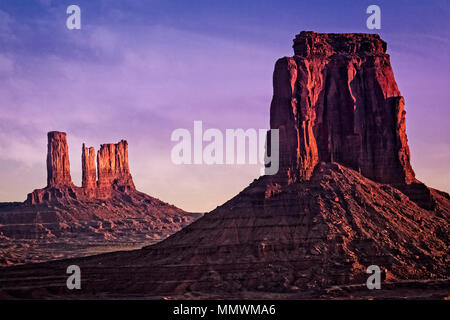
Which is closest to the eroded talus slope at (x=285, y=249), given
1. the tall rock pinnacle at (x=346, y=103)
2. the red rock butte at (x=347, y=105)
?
the red rock butte at (x=347, y=105)

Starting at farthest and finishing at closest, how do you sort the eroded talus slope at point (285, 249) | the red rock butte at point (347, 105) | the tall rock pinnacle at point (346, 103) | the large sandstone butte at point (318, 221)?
the tall rock pinnacle at point (346, 103) → the red rock butte at point (347, 105) → the eroded talus slope at point (285, 249) → the large sandstone butte at point (318, 221)

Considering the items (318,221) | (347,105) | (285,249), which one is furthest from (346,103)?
(285,249)

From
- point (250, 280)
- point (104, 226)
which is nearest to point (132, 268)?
point (250, 280)

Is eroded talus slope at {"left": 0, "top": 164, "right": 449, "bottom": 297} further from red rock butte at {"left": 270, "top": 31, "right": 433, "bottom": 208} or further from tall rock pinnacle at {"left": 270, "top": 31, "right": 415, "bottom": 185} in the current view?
tall rock pinnacle at {"left": 270, "top": 31, "right": 415, "bottom": 185}

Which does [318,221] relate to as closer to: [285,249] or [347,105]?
[285,249]

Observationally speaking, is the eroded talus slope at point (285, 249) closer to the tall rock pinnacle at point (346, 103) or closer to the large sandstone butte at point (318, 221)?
the large sandstone butte at point (318, 221)
